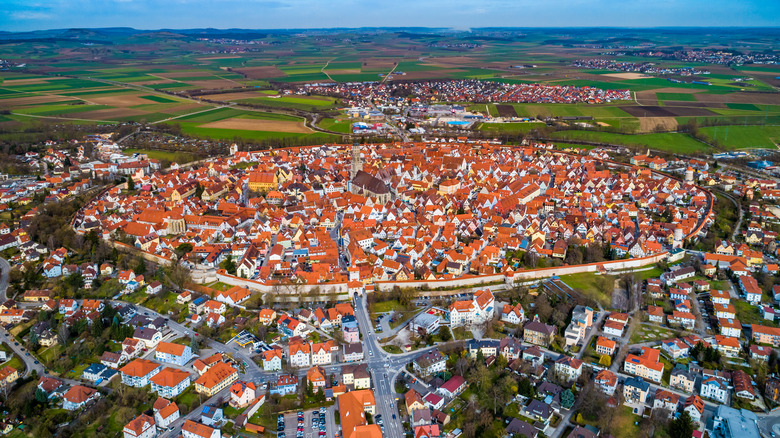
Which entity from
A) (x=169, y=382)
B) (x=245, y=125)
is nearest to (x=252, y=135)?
(x=245, y=125)

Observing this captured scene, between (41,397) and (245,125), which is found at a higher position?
(245,125)

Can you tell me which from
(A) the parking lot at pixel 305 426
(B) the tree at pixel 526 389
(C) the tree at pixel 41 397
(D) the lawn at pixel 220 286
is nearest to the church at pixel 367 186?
(D) the lawn at pixel 220 286

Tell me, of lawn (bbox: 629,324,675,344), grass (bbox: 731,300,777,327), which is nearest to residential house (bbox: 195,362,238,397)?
lawn (bbox: 629,324,675,344)

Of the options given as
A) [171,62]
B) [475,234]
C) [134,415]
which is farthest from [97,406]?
[171,62]

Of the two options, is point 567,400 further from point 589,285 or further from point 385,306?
point 589,285

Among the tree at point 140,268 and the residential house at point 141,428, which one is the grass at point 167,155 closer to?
the tree at point 140,268

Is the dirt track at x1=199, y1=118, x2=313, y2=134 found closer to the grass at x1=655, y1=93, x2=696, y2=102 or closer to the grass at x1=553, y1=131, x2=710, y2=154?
the grass at x1=553, y1=131, x2=710, y2=154

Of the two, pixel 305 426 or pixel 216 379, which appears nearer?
pixel 305 426
